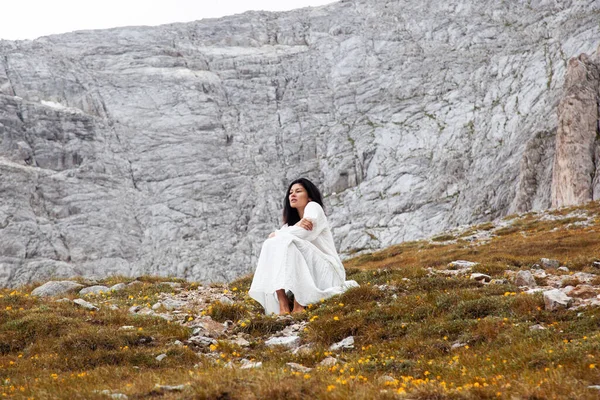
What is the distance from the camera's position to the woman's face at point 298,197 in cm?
1445

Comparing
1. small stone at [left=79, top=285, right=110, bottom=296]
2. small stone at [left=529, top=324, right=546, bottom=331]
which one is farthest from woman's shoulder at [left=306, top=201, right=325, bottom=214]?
small stone at [left=79, top=285, right=110, bottom=296]

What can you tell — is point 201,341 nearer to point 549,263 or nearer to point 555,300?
point 555,300

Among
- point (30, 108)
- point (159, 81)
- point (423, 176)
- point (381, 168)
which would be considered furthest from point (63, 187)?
point (423, 176)

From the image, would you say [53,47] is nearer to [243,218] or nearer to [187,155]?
[187,155]

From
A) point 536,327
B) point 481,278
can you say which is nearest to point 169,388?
point 536,327

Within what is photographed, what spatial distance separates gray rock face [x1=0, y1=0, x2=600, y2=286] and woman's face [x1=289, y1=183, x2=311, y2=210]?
68.9 meters

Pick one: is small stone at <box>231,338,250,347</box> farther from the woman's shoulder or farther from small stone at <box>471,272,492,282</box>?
small stone at <box>471,272,492,282</box>

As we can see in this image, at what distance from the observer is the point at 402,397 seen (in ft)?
18.8

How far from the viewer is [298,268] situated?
12922 millimetres

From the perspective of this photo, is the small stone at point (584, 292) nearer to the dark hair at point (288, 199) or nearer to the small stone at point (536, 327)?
the small stone at point (536, 327)

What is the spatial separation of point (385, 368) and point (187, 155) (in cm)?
12047

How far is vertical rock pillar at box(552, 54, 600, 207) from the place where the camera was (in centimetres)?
6550

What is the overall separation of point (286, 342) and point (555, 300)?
5.09 meters

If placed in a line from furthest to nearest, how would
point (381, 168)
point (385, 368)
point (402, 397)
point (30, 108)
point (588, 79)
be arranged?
point (30, 108) → point (381, 168) → point (588, 79) → point (385, 368) → point (402, 397)
